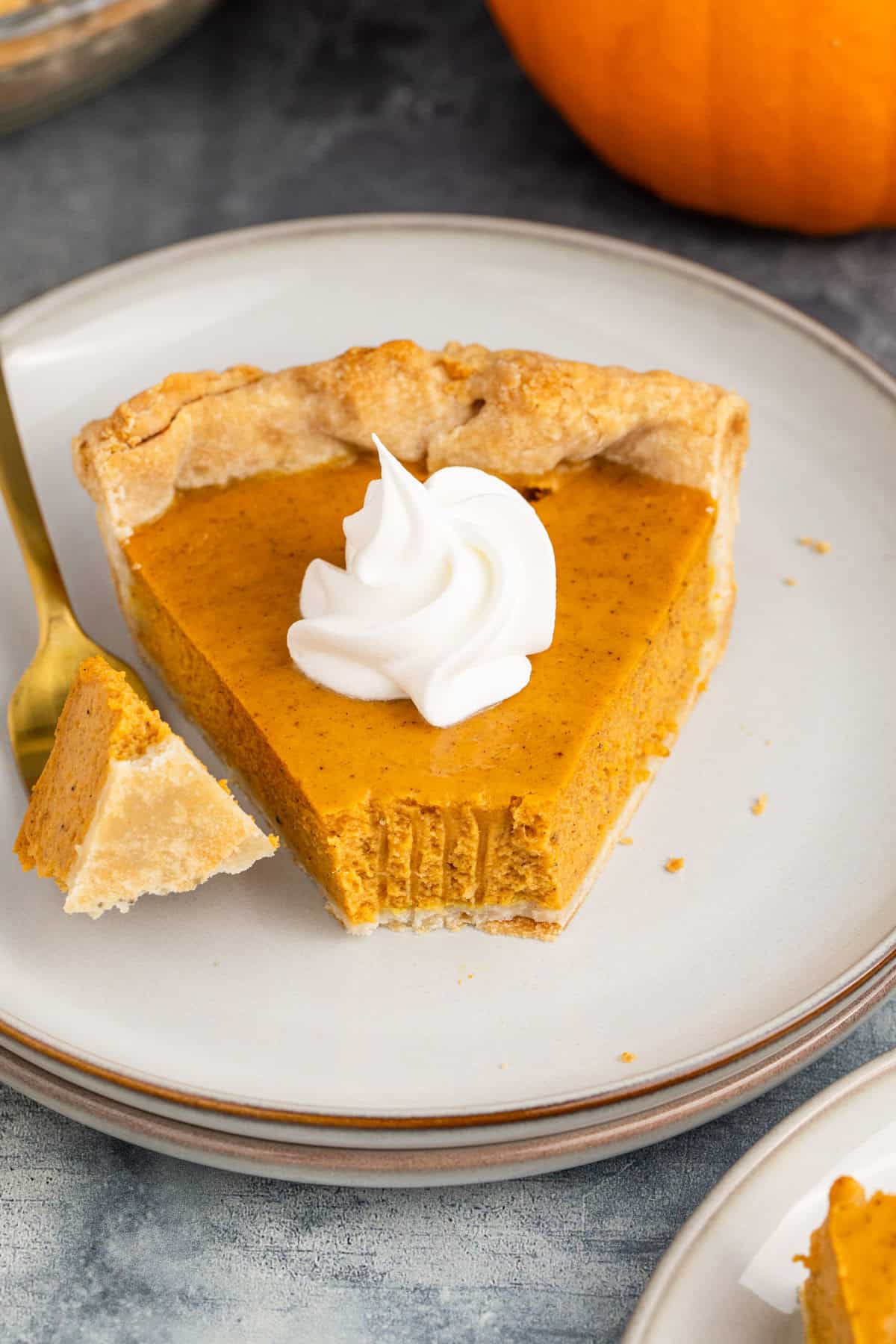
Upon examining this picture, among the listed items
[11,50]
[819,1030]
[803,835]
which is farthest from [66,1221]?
[11,50]

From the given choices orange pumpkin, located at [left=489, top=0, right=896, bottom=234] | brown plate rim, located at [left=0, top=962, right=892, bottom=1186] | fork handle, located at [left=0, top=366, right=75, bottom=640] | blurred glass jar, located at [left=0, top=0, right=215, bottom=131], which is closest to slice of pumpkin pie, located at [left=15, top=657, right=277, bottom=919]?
brown plate rim, located at [left=0, top=962, right=892, bottom=1186]

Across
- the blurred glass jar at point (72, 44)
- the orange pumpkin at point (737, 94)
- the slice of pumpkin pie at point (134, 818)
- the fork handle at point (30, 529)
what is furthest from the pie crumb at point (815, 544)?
the blurred glass jar at point (72, 44)

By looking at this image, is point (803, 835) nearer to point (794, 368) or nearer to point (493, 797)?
point (493, 797)

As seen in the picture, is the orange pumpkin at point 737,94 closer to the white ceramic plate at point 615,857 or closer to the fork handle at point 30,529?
the white ceramic plate at point 615,857

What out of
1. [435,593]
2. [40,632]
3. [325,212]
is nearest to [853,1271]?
[435,593]

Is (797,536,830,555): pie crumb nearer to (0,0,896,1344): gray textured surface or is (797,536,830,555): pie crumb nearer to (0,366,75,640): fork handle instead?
(0,0,896,1344): gray textured surface

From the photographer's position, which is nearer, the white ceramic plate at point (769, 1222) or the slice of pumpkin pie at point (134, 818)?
the white ceramic plate at point (769, 1222)
